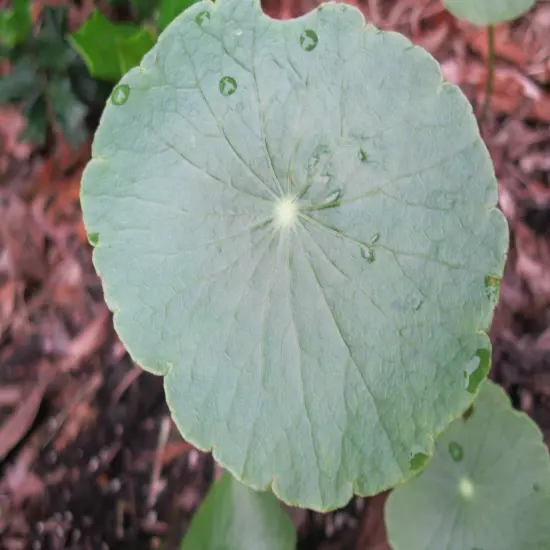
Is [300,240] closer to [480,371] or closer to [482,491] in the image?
[480,371]

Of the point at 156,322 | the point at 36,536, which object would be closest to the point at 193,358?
the point at 156,322

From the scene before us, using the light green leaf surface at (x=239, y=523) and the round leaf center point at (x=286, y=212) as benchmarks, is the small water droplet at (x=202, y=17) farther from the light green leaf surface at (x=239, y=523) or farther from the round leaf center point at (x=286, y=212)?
the light green leaf surface at (x=239, y=523)

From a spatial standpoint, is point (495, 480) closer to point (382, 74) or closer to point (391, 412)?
point (391, 412)

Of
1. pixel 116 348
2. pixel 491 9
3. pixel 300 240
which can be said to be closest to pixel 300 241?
pixel 300 240

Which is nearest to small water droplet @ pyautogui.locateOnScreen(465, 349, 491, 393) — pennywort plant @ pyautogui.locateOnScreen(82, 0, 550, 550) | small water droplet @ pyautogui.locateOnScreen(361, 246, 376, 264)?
pennywort plant @ pyautogui.locateOnScreen(82, 0, 550, 550)

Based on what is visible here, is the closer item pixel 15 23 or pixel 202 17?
pixel 202 17

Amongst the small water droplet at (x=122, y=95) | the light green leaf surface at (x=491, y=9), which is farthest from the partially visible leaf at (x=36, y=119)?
the light green leaf surface at (x=491, y=9)
